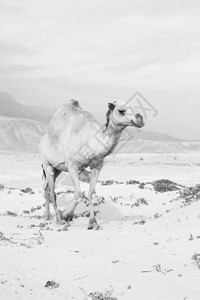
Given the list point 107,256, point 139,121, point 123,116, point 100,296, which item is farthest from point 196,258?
point 123,116

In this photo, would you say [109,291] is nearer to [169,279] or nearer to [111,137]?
[169,279]

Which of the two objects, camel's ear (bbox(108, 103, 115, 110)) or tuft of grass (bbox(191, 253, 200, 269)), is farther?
camel's ear (bbox(108, 103, 115, 110))

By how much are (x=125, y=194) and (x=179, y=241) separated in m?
8.49

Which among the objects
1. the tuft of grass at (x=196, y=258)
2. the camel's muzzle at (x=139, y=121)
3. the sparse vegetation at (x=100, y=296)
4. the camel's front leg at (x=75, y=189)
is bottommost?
the camel's front leg at (x=75, y=189)

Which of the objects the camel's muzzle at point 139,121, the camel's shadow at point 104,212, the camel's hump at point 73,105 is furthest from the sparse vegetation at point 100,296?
the camel's shadow at point 104,212

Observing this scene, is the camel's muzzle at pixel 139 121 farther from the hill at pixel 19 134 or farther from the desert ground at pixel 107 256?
the hill at pixel 19 134

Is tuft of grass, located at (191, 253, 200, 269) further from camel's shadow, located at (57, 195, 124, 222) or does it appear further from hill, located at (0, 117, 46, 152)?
hill, located at (0, 117, 46, 152)

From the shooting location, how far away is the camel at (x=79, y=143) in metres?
11.2

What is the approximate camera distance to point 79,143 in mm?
11953

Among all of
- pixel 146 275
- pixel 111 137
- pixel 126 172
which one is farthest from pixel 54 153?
pixel 126 172

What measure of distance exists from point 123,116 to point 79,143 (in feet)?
5.51

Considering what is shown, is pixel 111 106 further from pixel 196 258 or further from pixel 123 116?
pixel 196 258

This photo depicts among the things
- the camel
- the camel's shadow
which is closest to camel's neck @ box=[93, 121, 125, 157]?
the camel

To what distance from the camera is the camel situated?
441 inches
